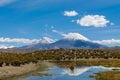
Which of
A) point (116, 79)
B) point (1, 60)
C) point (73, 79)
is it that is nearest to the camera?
point (116, 79)

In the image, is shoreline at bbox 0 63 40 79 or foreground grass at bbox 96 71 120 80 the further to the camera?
shoreline at bbox 0 63 40 79

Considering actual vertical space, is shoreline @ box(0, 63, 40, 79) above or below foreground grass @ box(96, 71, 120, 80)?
above

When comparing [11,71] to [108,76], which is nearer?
[108,76]

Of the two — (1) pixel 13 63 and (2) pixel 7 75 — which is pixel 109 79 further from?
(1) pixel 13 63

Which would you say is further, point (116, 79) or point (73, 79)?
point (73, 79)

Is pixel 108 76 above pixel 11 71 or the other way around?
the other way around

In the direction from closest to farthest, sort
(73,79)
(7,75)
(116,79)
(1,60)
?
(116,79) → (73,79) → (7,75) → (1,60)

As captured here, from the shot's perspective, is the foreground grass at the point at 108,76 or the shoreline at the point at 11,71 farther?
the shoreline at the point at 11,71

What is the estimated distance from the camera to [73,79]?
117 metres

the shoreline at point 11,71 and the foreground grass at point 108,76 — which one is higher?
the shoreline at point 11,71

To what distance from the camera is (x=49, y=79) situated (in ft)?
386

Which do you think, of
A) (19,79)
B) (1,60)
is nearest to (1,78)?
(19,79)

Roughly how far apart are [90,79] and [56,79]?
14125 mm

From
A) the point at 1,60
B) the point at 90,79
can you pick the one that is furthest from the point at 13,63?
the point at 90,79
